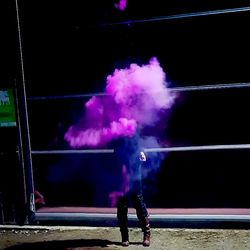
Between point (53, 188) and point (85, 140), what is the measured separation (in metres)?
1.30

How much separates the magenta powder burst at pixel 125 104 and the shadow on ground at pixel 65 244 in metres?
1.61

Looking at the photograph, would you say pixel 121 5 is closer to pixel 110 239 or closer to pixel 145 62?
pixel 145 62

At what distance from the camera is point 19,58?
271 inches

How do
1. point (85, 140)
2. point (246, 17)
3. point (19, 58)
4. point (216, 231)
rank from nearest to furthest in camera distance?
point (216, 231) → point (19, 58) → point (246, 17) → point (85, 140)

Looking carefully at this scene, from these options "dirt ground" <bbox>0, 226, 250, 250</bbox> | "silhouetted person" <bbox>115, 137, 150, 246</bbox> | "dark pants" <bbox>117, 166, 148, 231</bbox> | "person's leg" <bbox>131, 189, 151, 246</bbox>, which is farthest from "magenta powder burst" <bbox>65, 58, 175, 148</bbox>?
"dirt ground" <bbox>0, 226, 250, 250</bbox>

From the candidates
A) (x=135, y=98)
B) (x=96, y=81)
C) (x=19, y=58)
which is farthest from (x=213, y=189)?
(x=19, y=58)

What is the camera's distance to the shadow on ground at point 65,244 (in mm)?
5930

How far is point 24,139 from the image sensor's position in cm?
703

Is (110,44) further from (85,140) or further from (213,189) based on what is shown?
(213,189)

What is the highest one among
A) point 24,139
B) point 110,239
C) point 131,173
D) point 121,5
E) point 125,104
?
point 121,5

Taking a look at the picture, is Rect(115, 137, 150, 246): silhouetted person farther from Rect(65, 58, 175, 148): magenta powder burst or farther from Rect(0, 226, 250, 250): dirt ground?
Rect(65, 58, 175, 148): magenta powder burst

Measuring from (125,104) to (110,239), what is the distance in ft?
7.72

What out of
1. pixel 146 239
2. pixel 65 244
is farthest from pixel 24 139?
pixel 146 239

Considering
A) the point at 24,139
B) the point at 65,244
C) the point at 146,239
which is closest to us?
the point at 146,239
